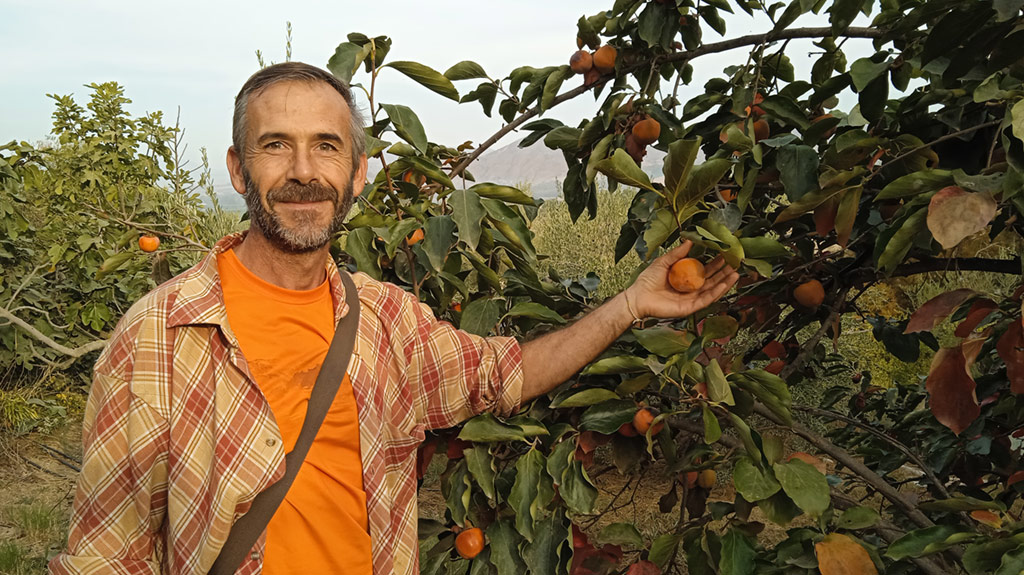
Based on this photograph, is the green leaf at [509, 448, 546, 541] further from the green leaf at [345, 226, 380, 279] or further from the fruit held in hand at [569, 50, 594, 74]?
the fruit held in hand at [569, 50, 594, 74]

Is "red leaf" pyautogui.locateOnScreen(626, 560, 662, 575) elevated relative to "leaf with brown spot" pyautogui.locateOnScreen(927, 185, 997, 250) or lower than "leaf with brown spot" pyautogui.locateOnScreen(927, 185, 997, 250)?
lower

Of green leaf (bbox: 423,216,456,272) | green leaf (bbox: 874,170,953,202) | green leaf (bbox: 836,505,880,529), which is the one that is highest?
green leaf (bbox: 874,170,953,202)

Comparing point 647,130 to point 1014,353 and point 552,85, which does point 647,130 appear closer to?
point 552,85

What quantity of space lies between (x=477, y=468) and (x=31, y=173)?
4.19 m

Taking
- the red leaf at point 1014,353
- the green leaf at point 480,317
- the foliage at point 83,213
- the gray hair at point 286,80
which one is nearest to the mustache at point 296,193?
the gray hair at point 286,80

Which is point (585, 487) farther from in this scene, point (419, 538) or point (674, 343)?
point (419, 538)

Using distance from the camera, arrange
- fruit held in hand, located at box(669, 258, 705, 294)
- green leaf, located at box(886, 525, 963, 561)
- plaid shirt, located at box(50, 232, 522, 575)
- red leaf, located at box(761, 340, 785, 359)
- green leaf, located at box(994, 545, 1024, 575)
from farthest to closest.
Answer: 1. red leaf, located at box(761, 340, 785, 359)
2. fruit held in hand, located at box(669, 258, 705, 294)
3. plaid shirt, located at box(50, 232, 522, 575)
4. green leaf, located at box(886, 525, 963, 561)
5. green leaf, located at box(994, 545, 1024, 575)

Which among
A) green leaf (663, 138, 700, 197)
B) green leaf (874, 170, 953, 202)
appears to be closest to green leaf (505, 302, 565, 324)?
green leaf (663, 138, 700, 197)

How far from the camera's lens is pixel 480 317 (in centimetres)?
144

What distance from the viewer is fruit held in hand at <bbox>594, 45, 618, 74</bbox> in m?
1.64

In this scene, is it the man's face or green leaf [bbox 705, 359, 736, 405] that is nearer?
green leaf [bbox 705, 359, 736, 405]

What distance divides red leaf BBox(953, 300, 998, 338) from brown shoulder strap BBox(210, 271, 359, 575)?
3.12ft

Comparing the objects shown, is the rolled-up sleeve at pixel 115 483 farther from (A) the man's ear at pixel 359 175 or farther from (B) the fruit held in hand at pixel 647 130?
(B) the fruit held in hand at pixel 647 130

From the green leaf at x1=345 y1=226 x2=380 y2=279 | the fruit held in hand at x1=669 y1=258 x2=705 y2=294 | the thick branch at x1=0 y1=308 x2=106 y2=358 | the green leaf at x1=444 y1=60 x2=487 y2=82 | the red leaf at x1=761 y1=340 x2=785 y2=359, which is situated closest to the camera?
the fruit held in hand at x1=669 y1=258 x2=705 y2=294
